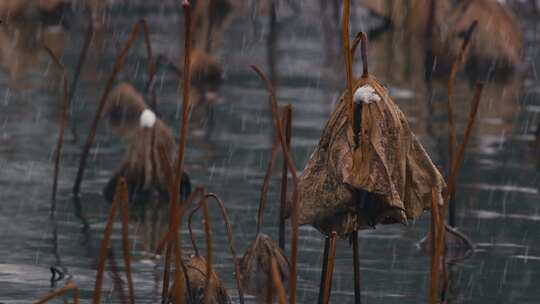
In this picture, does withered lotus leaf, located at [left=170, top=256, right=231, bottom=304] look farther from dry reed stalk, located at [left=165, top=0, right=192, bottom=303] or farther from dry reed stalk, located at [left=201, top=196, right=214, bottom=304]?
dry reed stalk, located at [left=165, top=0, right=192, bottom=303]

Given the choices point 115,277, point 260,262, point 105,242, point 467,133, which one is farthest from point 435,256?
A: point 115,277

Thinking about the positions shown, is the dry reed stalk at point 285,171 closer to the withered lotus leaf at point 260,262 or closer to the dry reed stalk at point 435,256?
the withered lotus leaf at point 260,262

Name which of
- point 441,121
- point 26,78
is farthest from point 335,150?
point 26,78

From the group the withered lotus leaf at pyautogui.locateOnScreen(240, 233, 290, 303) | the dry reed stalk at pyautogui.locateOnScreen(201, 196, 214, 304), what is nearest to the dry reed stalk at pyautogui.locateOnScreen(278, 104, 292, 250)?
the withered lotus leaf at pyautogui.locateOnScreen(240, 233, 290, 303)

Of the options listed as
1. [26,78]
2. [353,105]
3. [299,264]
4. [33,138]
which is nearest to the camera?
[353,105]

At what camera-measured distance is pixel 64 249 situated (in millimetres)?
7309

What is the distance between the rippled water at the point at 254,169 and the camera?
6820mm

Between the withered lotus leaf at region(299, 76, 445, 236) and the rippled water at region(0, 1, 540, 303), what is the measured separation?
5.07ft

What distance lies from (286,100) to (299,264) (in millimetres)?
4937

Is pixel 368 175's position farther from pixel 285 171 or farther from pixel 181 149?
pixel 285 171

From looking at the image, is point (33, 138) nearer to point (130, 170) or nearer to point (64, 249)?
point (130, 170)

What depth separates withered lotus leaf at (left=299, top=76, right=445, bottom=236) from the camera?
4.77 metres

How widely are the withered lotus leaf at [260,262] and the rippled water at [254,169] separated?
26 cm

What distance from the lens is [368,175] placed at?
4.75 m
